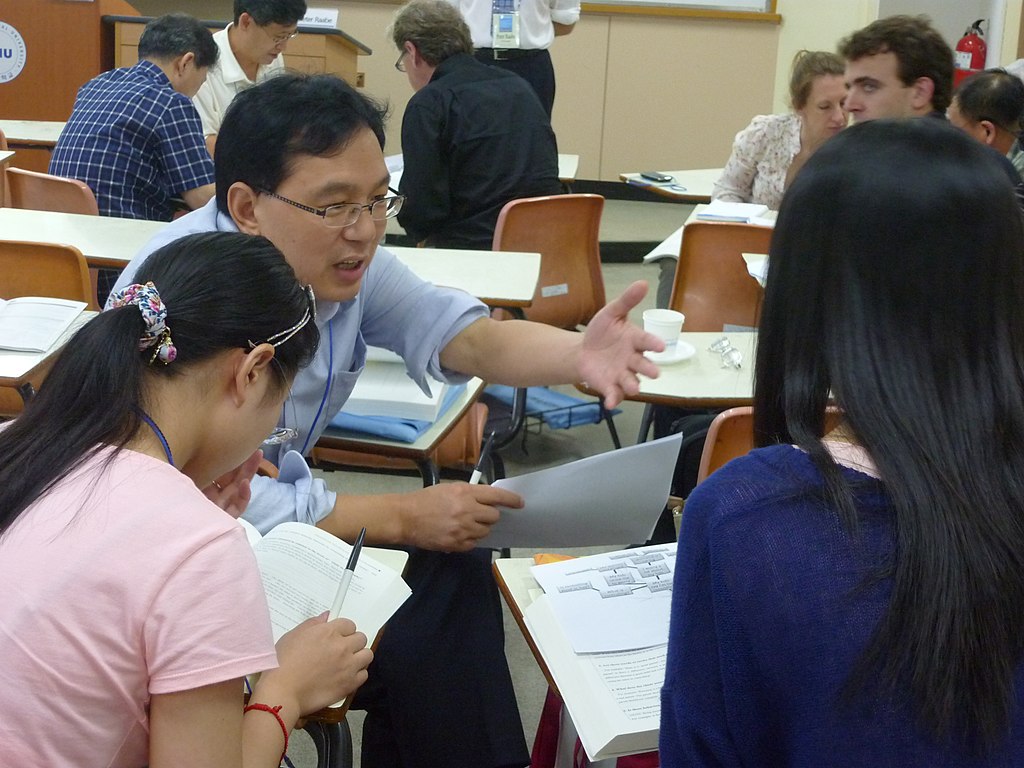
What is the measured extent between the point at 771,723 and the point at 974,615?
0.18 meters

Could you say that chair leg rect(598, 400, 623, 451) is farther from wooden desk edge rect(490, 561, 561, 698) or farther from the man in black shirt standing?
wooden desk edge rect(490, 561, 561, 698)

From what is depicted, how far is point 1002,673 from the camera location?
0.82 m

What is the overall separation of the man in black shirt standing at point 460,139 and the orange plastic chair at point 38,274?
1506 mm

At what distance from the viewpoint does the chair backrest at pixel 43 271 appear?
102 inches

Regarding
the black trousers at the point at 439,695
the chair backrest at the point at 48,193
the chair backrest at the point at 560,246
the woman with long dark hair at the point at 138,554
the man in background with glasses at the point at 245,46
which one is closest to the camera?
the woman with long dark hair at the point at 138,554

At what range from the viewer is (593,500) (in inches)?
61.3

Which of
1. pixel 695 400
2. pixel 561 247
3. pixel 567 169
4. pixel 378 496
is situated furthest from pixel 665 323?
pixel 567 169

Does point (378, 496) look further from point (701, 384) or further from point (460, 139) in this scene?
point (460, 139)

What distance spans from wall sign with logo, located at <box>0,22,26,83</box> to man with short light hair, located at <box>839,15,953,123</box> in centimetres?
490

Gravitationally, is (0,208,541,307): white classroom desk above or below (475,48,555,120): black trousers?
below

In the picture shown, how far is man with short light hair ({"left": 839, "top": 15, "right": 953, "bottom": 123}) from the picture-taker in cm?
336

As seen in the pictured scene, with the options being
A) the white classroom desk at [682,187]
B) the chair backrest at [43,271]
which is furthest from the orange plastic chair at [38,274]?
the white classroom desk at [682,187]

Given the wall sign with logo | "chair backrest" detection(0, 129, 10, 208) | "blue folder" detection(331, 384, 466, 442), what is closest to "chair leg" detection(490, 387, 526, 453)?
"blue folder" detection(331, 384, 466, 442)

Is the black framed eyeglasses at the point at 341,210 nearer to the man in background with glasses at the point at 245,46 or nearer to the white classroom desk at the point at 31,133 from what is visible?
the man in background with glasses at the point at 245,46
